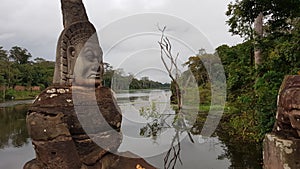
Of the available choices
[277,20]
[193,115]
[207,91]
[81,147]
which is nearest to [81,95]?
[81,147]

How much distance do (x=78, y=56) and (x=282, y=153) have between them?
2.35m

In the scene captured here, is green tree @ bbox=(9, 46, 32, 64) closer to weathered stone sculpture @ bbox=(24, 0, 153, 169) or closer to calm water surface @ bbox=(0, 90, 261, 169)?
calm water surface @ bbox=(0, 90, 261, 169)

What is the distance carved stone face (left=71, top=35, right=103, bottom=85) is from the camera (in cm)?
289

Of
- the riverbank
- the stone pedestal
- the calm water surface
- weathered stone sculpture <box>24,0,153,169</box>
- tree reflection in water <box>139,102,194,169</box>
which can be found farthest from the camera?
the riverbank

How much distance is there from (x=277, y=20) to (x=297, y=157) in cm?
490

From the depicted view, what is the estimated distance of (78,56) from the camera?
9.64 feet

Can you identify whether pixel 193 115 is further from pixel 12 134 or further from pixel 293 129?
pixel 293 129

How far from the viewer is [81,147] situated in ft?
8.70

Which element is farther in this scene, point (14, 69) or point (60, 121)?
point (14, 69)

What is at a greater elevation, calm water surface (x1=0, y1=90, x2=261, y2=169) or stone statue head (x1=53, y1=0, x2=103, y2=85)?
stone statue head (x1=53, y1=0, x2=103, y2=85)

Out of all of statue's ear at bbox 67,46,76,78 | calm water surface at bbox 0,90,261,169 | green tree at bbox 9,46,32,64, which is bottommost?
calm water surface at bbox 0,90,261,169

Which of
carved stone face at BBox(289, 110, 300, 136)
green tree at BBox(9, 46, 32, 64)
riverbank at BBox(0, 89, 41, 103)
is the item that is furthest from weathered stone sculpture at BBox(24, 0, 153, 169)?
green tree at BBox(9, 46, 32, 64)

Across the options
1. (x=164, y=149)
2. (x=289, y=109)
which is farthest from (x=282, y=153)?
(x=164, y=149)

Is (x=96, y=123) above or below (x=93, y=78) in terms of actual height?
below
